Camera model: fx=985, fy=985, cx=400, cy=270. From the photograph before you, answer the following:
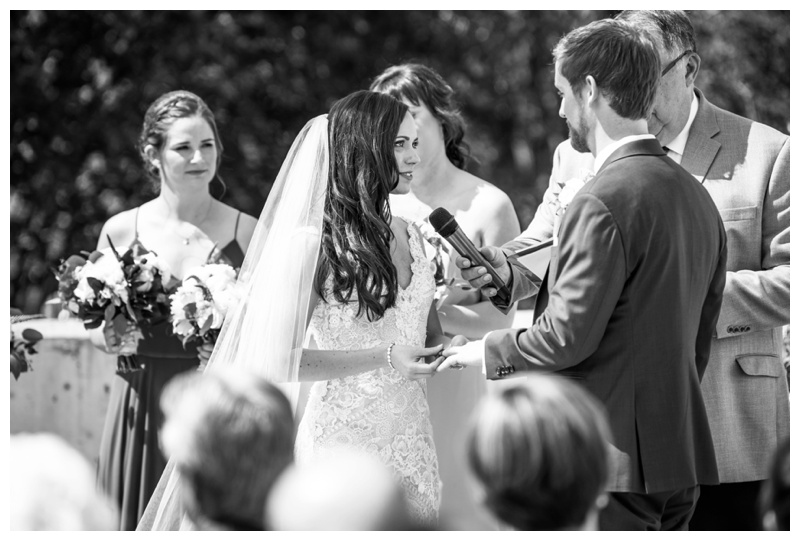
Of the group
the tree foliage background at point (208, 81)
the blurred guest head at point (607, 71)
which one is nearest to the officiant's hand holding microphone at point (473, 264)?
the blurred guest head at point (607, 71)

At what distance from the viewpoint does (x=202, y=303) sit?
14.4 ft

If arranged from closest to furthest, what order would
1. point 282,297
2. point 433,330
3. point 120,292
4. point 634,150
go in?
point 634,150 → point 282,297 → point 433,330 → point 120,292

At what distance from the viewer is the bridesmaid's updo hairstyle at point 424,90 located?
4.86m

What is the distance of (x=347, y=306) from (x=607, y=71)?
126 cm

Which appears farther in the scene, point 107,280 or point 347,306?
point 107,280

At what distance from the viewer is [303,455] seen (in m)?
3.66

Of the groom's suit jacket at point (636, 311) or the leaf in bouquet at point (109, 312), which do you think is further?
the leaf in bouquet at point (109, 312)

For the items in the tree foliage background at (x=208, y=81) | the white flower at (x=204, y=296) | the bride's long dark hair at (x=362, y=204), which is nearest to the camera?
the bride's long dark hair at (x=362, y=204)

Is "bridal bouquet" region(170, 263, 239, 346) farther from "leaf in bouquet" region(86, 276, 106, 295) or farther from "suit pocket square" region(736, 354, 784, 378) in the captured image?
"suit pocket square" region(736, 354, 784, 378)

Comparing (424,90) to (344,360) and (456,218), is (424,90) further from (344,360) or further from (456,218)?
(344,360)

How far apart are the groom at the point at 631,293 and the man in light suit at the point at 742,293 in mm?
581

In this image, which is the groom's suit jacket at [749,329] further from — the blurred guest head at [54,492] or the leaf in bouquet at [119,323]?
the leaf in bouquet at [119,323]

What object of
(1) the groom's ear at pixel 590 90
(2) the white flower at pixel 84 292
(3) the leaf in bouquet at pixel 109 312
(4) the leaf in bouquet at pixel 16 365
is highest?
(1) the groom's ear at pixel 590 90

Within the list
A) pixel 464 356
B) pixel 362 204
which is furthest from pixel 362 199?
pixel 464 356
